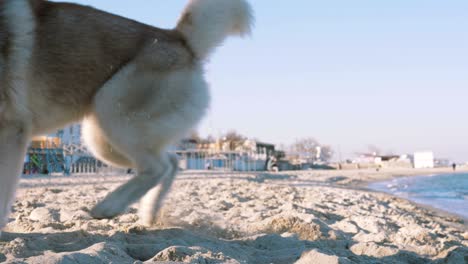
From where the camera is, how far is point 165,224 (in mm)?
4336

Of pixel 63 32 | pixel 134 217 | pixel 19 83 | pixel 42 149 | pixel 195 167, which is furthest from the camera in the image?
pixel 195 167

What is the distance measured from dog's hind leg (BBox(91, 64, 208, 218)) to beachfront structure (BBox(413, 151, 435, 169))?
80795mm

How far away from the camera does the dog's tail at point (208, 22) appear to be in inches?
159

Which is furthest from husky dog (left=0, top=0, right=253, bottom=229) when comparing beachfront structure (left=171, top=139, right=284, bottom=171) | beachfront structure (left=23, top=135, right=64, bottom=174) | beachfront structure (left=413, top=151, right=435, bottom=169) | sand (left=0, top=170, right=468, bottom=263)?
beachfront structure (left=413, top=151, right=435, bottom=169)

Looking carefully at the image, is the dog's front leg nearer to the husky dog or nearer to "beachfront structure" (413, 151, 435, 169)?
the husky dog

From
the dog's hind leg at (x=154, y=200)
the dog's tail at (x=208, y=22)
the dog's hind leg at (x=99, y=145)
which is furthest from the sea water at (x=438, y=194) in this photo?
the dog's hind leg at (x=99, y=145)

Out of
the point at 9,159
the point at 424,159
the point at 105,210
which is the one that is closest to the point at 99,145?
the point at 105,210

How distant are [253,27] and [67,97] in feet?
5.58

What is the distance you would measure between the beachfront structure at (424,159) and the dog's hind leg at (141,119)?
80.8 m

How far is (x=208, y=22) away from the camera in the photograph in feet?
13.4

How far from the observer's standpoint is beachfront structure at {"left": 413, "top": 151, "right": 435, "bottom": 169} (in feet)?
260

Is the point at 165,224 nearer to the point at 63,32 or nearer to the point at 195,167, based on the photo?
the point at 63,32

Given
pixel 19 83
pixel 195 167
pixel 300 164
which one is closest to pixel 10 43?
pixel 19 83

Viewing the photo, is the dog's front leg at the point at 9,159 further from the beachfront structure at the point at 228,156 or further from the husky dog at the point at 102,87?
the beachfront structure at the point at 228,156
